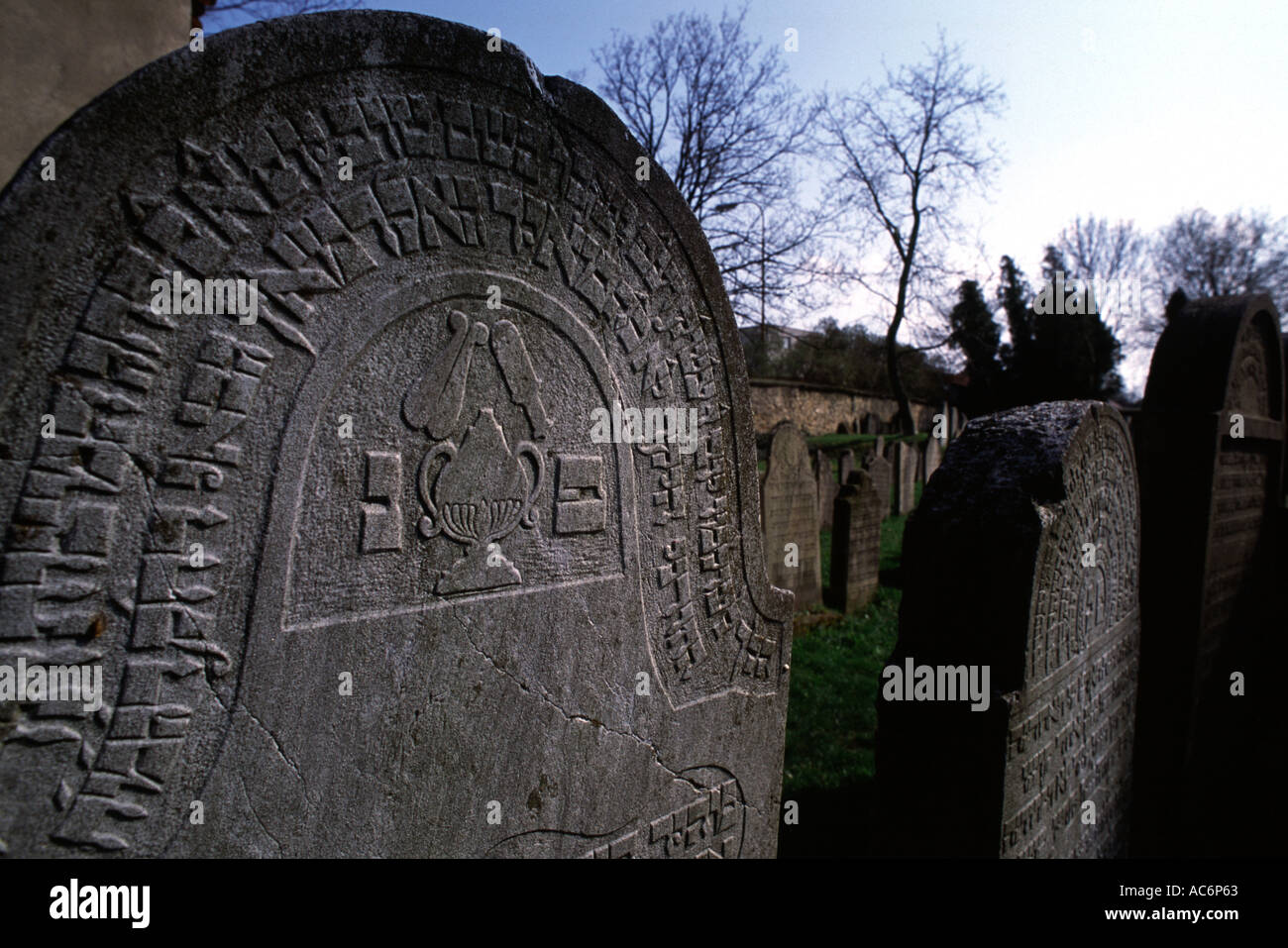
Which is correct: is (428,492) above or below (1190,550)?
above

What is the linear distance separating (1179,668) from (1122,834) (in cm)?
104

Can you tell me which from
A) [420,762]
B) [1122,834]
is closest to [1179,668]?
[1122,834]

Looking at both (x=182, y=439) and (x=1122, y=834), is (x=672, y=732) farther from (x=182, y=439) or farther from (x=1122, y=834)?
(x=1122, y=834)

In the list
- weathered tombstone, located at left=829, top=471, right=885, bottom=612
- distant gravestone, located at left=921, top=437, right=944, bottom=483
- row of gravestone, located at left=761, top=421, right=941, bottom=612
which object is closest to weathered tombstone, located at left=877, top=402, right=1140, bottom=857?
row of gravestone, located at left=761, top=421, right=941, bottom=612

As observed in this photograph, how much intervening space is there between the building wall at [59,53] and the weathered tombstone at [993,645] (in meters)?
4.06

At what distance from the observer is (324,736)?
1466 mm

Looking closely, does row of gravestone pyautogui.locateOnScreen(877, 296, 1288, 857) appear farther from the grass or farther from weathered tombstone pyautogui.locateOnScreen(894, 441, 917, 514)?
Answer: weathered tombstone pyautogui.locateOnScreen(894, 441, 917, 514)

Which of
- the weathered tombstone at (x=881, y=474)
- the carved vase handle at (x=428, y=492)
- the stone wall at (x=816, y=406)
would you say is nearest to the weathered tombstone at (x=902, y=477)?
the weathered tombstone at (x=881, y=474)

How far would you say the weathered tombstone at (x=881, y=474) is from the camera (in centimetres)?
1266

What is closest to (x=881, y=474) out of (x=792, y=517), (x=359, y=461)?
(x=792, y=517)

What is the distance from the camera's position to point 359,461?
1.48 metres

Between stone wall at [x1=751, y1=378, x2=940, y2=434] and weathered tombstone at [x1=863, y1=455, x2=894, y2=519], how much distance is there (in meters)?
7.52

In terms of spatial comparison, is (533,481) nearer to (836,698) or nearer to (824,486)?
(836,698)

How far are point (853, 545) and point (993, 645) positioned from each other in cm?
525
